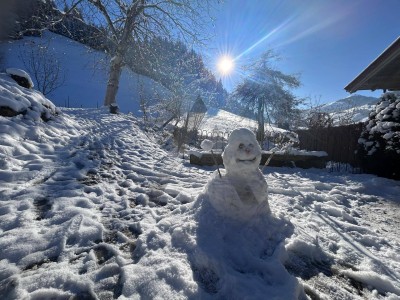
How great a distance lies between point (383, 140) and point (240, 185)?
205 inches

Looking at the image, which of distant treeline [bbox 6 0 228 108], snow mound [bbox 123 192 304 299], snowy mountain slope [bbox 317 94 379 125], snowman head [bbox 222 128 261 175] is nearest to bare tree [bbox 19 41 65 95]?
distant treeline [bbox 6 0 228 108]

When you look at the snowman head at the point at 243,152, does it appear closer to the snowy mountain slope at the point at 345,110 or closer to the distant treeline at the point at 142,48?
the snowy mountain slope at the point at 345,110

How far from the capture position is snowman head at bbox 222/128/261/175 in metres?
2.86

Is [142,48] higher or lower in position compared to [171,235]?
higher

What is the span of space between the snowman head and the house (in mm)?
4416

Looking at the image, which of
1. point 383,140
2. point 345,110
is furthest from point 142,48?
point 345,110

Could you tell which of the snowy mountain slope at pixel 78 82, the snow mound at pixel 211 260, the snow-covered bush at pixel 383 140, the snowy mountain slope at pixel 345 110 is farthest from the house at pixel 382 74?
the snowy mountain slope at pixel 78 82

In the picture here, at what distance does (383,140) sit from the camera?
607 centimetres

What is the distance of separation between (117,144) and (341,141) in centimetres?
741

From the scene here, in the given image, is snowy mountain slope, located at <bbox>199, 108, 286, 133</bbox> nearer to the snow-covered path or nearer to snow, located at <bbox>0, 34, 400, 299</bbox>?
the snow-covered path

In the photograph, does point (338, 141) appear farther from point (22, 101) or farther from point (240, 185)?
point (22, 101)

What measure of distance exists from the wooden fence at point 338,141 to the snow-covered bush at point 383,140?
2.68ft

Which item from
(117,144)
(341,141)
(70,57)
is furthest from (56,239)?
(70,57)

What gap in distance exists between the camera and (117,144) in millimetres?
6652
